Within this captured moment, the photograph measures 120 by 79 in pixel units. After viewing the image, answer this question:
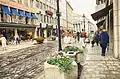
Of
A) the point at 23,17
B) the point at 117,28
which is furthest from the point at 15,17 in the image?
the point at 117,28

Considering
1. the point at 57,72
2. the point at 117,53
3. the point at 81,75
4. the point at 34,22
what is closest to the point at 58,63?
the point at 57,72

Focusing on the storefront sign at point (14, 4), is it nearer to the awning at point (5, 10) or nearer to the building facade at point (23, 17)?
the building facade at point (23, 17)

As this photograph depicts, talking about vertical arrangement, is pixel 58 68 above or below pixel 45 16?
below

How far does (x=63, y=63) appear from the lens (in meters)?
7.34

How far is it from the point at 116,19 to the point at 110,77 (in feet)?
22.7

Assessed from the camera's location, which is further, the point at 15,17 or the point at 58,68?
the point at 15,17

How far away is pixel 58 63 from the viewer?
7.32m

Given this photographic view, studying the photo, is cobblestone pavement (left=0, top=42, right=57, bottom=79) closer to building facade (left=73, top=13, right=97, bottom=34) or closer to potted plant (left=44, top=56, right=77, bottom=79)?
potted plant (left=44, top=56, right=77, bottom=79)

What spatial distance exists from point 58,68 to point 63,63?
287 mm

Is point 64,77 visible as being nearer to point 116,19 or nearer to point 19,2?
point 116,19

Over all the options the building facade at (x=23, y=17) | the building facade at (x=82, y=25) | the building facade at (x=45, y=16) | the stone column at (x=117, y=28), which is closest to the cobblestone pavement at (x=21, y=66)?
the stone column at (x=117, y=28)

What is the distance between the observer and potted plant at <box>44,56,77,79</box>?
713cm

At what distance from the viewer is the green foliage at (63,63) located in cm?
724

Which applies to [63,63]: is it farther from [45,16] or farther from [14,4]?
[45,16]
